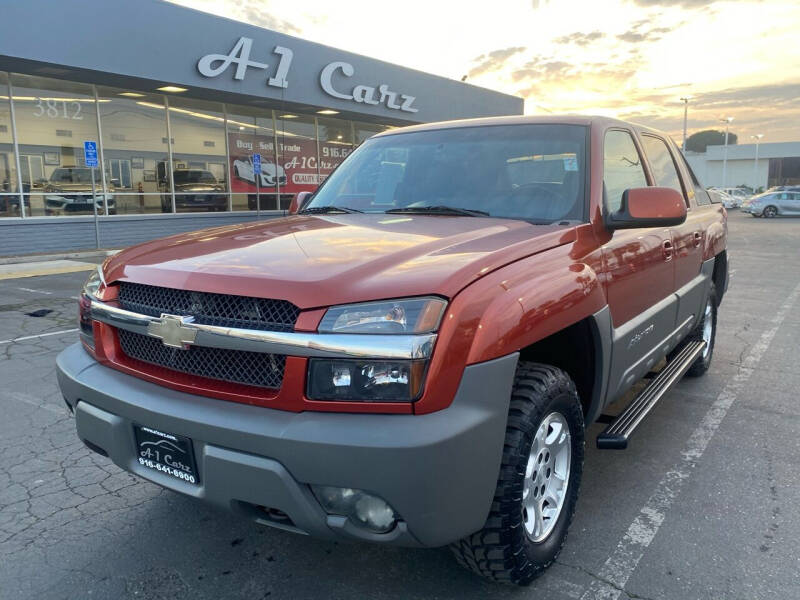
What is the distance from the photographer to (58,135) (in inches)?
611

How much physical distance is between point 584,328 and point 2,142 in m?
15.8

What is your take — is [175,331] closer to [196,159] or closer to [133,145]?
[133,145]

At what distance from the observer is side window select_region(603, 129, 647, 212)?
3.19 metres

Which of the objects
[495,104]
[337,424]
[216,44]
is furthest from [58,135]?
[495,104]

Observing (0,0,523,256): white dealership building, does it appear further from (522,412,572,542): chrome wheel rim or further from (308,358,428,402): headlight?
(522,412,572,542): chrome wheel rim

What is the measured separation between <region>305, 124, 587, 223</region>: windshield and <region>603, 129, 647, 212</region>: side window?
0.20 meters

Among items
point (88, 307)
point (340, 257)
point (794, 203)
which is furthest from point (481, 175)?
point (794, 203)

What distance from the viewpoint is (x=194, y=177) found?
1856 centimetres

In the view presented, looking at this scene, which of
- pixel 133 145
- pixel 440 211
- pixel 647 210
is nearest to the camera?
pixel 647 210

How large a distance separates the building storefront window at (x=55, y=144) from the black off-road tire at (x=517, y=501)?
596 inches

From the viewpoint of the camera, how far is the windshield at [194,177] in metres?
18.1

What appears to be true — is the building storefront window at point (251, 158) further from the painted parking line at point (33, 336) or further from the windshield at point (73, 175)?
the painted parking line at point (33, 336)

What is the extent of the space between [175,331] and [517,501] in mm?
1321

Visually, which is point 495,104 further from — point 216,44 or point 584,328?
point 584,328
